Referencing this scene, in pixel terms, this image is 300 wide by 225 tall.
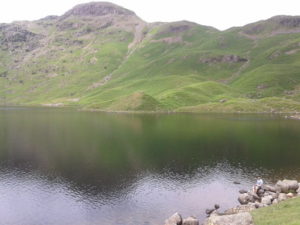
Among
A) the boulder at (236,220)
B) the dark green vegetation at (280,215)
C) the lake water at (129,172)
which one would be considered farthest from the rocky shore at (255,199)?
the boulder at (236,220)

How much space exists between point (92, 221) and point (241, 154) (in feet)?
213

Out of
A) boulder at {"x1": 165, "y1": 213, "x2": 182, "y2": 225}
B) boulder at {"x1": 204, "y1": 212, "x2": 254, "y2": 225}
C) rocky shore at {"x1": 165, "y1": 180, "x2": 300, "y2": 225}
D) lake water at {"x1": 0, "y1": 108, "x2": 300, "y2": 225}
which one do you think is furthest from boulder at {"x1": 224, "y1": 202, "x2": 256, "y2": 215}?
boulder at {"x1": 204, "y1": 212, "x2": 254, "y2": 225}

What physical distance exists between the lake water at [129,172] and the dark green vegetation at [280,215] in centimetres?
1372

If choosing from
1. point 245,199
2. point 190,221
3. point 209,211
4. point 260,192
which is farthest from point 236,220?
point 260,192

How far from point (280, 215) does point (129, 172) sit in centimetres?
4564

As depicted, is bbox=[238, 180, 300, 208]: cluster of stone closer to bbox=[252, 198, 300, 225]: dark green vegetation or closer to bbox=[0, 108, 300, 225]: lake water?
bbox=[0, 108, 300, 225]: lake water

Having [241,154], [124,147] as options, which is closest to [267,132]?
[241,154]

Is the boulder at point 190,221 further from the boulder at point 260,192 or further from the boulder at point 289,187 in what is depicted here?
the boulder at point 289,187

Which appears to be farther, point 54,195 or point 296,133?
point 296,133

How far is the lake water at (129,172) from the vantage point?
188ft

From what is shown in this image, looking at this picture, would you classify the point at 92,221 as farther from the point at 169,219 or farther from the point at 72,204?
the point at 169,219

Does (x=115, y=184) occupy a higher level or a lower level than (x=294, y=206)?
lower

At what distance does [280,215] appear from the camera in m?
42.1

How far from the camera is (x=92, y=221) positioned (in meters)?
52.4
